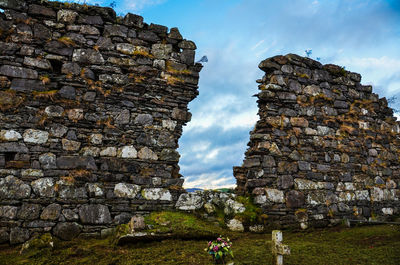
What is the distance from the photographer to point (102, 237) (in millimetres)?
5230

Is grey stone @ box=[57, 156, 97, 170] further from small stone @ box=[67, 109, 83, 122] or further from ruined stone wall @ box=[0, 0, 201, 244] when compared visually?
small stone @ box=[67, 109, 83, 122]

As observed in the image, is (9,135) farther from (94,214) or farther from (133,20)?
(133,20)

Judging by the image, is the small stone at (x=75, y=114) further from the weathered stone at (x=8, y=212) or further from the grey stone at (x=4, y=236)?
the grey stone at (x=4, y=236)

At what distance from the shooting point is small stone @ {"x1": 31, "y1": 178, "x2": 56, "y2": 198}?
5136 mm

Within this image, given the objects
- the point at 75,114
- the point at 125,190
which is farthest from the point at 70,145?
the point at 125,190

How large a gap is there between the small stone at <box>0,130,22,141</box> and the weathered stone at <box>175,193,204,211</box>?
3350mm

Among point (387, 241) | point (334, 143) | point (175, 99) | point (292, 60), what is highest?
point (292, 60)

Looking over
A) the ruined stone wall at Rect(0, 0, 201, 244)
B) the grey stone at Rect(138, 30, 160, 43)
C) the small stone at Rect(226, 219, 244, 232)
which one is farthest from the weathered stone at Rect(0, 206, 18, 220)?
the grey stone at Rect(138, 30, 160, 43)

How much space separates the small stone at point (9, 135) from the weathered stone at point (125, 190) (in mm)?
2044

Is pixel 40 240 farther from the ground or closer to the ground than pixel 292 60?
closer to the ground

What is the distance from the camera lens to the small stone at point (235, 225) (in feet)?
20.2

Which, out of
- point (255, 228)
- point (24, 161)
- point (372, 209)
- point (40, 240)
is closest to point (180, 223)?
point (255, 228)

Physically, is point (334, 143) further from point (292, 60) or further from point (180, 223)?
point (180, 223)

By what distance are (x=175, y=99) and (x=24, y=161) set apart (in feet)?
10.6
